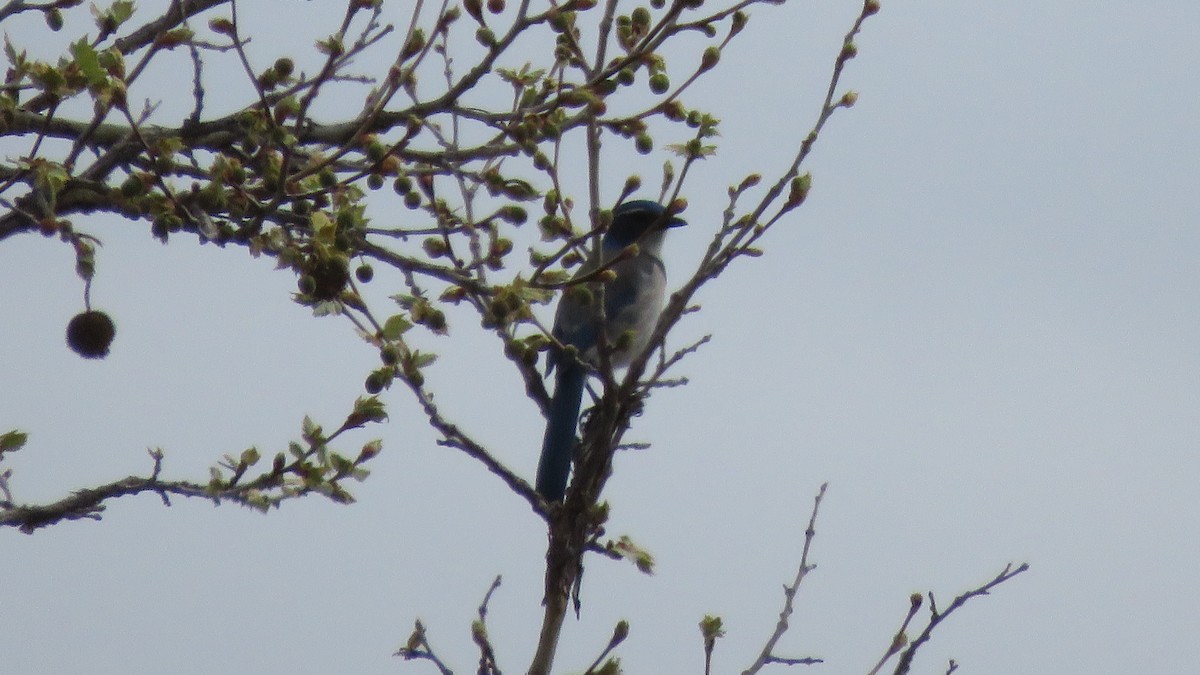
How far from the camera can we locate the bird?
6156 millimetres

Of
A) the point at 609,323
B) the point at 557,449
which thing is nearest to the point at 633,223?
the point at 609,323

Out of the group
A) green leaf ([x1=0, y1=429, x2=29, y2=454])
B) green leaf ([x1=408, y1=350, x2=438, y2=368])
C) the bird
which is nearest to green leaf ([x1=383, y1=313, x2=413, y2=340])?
green leaf ([x1=408, y1=350, x2=438, y2=368])

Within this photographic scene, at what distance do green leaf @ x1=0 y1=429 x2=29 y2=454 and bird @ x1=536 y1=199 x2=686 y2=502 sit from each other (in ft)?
7.95

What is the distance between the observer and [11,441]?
3748mm

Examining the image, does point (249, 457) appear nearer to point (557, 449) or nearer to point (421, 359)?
point (421, 359)

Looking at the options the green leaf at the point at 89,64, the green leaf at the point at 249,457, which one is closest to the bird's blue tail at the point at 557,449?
the green leaf at the point at 249,457

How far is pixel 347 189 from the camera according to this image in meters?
3.72

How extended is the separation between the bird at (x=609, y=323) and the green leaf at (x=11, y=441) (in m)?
2.42

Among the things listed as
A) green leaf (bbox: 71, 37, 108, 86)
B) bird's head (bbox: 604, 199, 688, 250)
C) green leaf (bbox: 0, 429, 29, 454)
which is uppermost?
bird's head (bbox: 604, 199, 688, 250)

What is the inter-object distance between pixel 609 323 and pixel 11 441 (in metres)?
4.81

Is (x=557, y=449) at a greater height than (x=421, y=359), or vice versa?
(x=557, y=449)

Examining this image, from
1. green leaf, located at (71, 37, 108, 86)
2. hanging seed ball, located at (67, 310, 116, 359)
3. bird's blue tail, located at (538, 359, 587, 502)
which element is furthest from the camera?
bird's blue tail, located at (538, 359, 587, 502)

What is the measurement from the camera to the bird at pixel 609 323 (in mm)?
6156

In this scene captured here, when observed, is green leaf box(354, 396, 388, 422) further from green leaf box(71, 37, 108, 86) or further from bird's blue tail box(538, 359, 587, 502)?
bird's blue tail box(538, 359, 587, 502)
